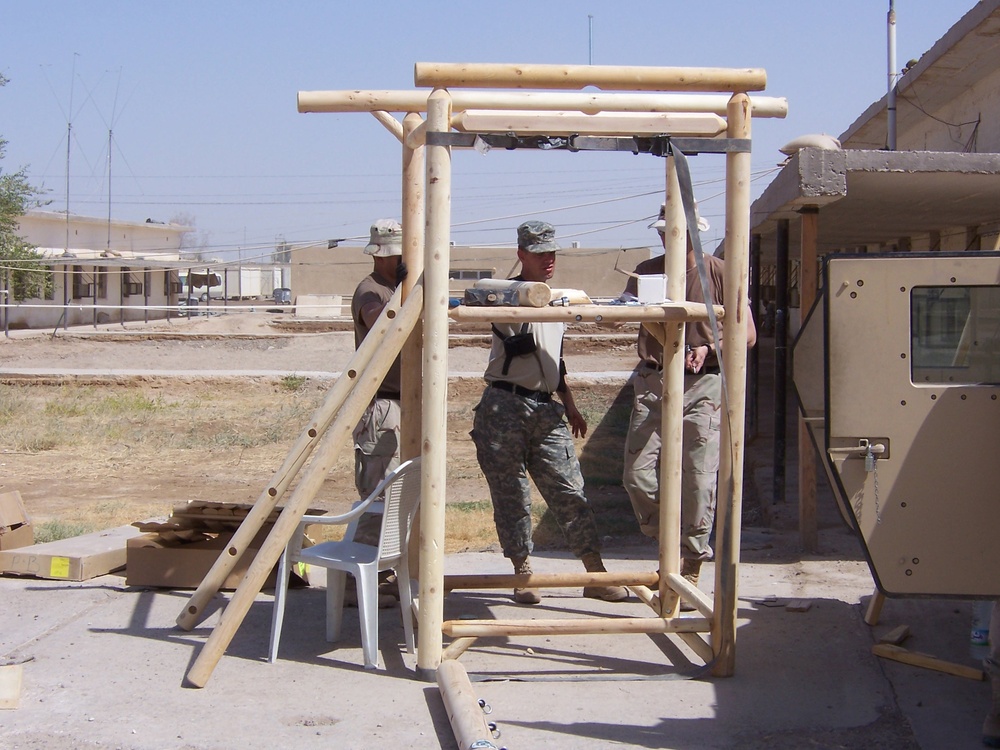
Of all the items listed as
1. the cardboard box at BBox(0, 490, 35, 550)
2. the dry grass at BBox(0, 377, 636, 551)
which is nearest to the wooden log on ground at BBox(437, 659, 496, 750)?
the dry grass at BBox(0, 377, 636, 551)

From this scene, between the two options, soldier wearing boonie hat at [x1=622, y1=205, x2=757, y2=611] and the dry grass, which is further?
the dry grass

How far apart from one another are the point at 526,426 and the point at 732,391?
1322 millimetres

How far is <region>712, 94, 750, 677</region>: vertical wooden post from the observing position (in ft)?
14.6

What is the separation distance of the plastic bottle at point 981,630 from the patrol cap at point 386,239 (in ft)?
10.7

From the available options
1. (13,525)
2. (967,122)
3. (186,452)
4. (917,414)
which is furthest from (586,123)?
(186,452)

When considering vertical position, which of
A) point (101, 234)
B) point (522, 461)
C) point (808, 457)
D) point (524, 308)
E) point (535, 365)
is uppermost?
point (101, 234)

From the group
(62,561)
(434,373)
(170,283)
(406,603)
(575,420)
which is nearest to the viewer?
(434,373)

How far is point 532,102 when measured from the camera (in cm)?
462

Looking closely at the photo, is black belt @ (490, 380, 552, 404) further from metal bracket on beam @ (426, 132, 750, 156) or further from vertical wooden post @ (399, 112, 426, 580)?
metal bracket on beam @ (426, 132, 750, 156)

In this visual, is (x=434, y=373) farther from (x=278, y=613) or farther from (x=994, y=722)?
(x=994, y=722)

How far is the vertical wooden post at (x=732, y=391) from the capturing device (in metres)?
4.46

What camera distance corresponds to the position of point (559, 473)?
559cm

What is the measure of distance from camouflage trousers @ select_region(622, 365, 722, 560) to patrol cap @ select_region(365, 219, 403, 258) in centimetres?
156

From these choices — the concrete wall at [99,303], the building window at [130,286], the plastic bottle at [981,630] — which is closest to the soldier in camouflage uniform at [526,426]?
the plastic bottle at [981,630]
